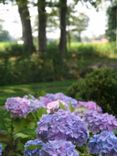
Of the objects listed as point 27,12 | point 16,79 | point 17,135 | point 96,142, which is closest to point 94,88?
point 17,135

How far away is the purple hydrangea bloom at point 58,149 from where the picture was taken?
9.44 ft

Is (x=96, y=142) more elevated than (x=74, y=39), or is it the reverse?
(x=96, y=142)

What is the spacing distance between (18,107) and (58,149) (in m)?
1.28

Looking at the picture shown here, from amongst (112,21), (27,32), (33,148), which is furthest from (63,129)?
(112,21)

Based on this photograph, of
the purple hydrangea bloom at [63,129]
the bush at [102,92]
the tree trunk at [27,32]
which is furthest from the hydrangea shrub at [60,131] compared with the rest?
the tree trunk at [27,32]

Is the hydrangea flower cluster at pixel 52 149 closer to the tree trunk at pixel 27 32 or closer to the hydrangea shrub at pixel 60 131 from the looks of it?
the hydrangea shrub at pixel 60 131

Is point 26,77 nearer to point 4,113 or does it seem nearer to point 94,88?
point 94,88

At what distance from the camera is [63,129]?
325cm

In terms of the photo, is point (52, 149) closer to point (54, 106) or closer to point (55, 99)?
point (54, 106)

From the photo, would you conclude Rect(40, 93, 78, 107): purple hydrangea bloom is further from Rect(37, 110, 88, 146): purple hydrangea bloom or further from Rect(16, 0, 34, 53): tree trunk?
Rect(16, 0, 34, 53): tree trunk

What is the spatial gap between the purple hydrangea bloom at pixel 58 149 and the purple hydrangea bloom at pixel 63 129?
309 millimetres

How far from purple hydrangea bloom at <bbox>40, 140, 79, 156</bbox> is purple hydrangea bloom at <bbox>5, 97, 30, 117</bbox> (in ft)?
3.89

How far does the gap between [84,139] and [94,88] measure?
4927mm

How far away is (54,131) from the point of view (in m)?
3.27
